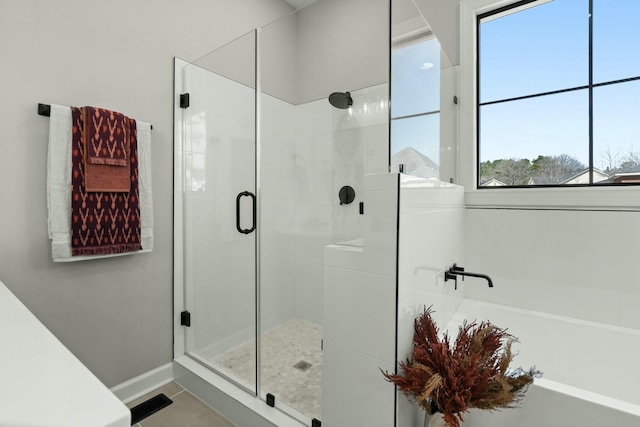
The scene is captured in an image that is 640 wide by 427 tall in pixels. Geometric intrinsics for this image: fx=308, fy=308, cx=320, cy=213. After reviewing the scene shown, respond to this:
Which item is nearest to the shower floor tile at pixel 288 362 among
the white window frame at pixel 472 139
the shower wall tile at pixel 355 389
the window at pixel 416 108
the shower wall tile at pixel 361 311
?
the shower wall tile at pixel 355 389

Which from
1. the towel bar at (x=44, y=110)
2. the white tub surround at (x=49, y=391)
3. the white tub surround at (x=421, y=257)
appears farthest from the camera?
the towel bar at (x=44, y=110)

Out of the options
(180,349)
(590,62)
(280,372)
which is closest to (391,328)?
(280,372)

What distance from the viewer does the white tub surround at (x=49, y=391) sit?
42 cm

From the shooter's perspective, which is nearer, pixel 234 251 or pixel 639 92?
pixel 639 92

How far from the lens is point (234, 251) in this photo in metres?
1.90

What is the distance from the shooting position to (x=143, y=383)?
1854 millimetres

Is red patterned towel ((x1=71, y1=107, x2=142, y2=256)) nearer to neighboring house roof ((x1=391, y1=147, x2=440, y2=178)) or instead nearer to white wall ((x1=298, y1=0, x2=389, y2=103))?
white wall ((x1=298, y1=0, x2=389, y2=103))

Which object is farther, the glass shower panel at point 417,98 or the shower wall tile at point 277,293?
the shower wall tile at point 277,293

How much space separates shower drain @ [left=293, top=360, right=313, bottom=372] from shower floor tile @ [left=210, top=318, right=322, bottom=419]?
1 centimetres

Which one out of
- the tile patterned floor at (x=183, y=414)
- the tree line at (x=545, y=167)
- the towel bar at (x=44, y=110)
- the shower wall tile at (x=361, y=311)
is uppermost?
the towel bar at (x=44, y=110)

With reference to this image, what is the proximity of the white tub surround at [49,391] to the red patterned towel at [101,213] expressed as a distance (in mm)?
1013

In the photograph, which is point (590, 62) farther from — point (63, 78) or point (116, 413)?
point (63, 78)

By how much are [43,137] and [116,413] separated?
159 cm

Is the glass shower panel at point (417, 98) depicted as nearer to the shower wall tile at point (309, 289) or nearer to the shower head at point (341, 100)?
the shower head at point (341, 100)
